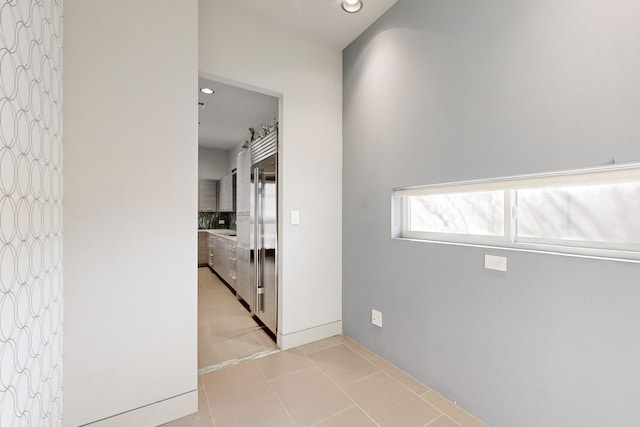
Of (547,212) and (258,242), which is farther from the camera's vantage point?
(258,242)

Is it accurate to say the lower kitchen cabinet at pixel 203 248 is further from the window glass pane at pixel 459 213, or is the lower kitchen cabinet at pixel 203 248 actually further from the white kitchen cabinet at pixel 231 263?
the window glass pane at pixel 459 213

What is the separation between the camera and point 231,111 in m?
3.81

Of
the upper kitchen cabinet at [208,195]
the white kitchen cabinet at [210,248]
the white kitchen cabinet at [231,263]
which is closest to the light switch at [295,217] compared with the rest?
the white kitchen cabinet at [231,263]

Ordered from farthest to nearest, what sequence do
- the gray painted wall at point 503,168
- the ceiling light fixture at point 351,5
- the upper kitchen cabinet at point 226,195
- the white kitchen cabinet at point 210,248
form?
1. the upper kitchen cabinet at point 226,195
2. the white kitchen cabinet at point 210,248
3. the ceiling light fixture at point 351,5
4. the gray painted wall at point 503,168

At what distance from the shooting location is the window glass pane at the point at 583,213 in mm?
1157

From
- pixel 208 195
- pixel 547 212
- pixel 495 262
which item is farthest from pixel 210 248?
pixel 547 212

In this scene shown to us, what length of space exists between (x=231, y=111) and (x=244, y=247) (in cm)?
199

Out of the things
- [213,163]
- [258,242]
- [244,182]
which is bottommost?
[258,242]

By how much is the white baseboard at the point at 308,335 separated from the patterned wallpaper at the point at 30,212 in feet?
4.77

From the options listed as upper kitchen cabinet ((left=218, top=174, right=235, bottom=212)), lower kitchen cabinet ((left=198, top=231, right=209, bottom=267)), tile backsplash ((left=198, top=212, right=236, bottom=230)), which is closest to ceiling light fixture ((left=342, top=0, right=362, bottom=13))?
upper kitchen cabinet ((left=218, top=174, right=235, bottom=212))

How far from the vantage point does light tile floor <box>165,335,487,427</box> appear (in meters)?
1.56

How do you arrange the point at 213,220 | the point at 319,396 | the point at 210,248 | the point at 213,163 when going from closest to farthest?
the point at 319,396
the point at 210,248
the point at 213,163
the point at 213,220

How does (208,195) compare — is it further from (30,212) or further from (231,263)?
(30,212)

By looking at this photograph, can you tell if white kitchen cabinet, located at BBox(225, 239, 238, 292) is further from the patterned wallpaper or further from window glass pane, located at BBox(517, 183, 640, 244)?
window glass pane, located at BBox(517, 183, 640, 244)
